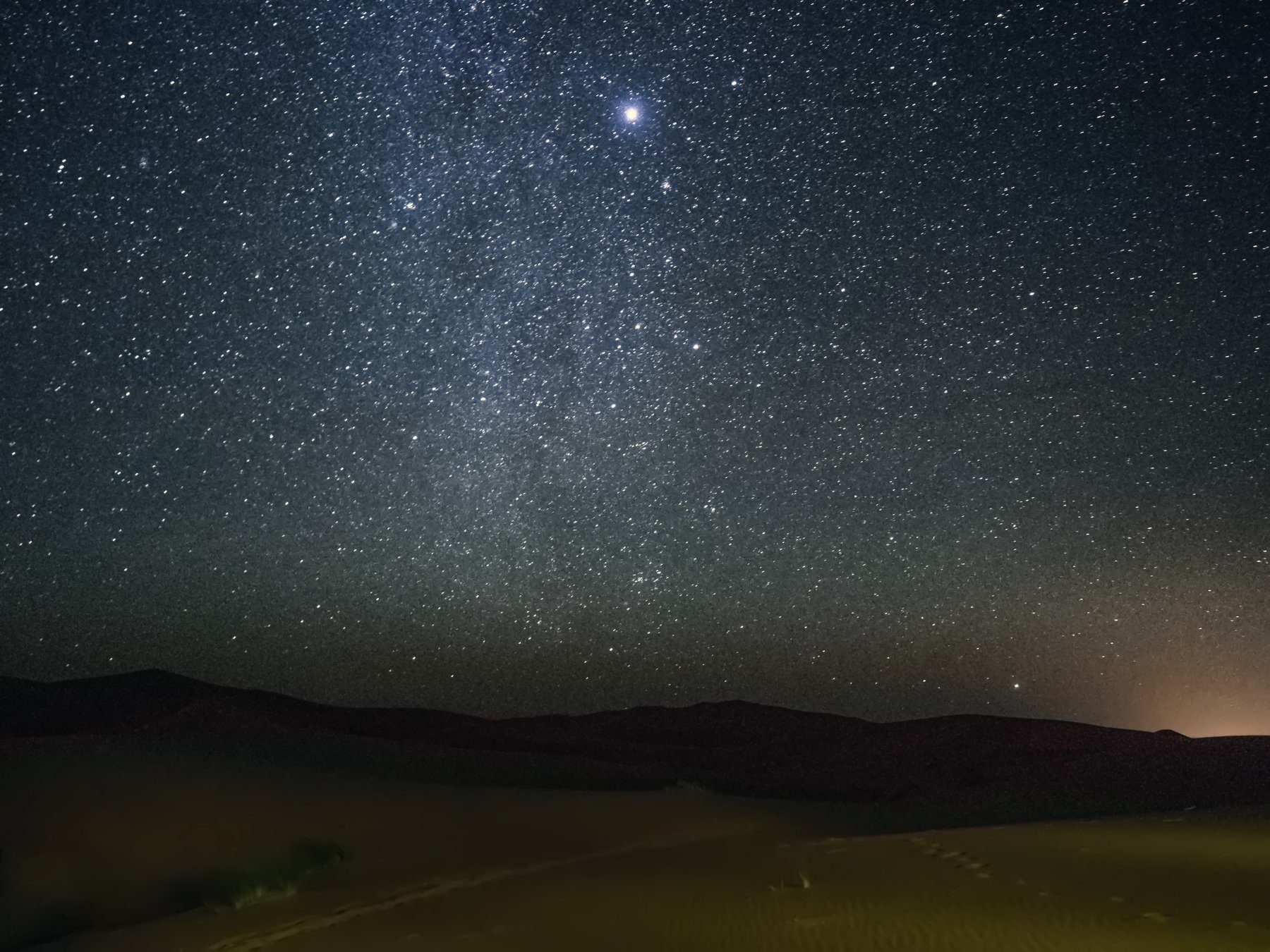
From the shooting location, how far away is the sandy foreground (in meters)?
7.88

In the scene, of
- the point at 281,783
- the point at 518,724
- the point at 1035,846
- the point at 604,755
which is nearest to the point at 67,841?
the point at 281,783

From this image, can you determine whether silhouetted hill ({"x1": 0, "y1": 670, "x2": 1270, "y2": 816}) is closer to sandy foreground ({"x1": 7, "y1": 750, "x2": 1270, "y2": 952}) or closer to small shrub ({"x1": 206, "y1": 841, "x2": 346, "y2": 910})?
sandy foreground ({"x1": 7, "y1": 750, "x2": 1270, "y2": 952})

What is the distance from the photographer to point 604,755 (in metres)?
43.1

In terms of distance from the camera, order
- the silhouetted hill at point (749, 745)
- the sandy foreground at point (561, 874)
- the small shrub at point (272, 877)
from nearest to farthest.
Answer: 1. the sandy foreground at point (561, 874)
2. the small shrub at point (272, 877)
3. the silhouetted hill at point (749, 745)

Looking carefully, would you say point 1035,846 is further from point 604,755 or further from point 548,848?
point 604,755

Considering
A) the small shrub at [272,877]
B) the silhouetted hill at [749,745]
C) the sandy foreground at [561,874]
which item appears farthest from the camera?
the silhouetted hill at [749,745]

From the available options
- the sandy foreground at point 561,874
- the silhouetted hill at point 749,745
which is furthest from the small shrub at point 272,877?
the silhouetted hill at point 749,745

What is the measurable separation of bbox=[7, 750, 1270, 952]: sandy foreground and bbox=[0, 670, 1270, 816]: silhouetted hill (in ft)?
20.2

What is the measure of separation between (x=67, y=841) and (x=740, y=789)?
17906 millimetres

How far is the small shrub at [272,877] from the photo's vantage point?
1052 cm

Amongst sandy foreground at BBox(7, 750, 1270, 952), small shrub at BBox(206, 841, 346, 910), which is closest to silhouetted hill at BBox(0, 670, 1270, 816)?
sandy foreground at BBox(7, 750, 1270, 952)

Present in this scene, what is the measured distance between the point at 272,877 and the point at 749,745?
2136 inches

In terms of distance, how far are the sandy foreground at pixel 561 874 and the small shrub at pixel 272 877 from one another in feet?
0.88

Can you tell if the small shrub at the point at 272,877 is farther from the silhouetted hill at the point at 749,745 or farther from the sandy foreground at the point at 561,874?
the silhouetted hill at the point at 749,745
